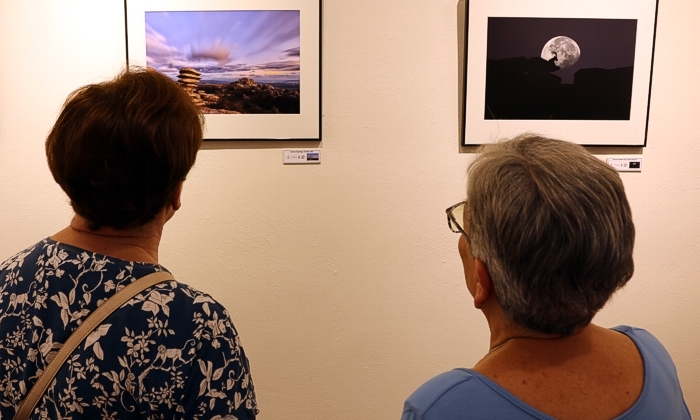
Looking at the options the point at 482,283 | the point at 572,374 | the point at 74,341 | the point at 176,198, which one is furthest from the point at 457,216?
the point at 74,341

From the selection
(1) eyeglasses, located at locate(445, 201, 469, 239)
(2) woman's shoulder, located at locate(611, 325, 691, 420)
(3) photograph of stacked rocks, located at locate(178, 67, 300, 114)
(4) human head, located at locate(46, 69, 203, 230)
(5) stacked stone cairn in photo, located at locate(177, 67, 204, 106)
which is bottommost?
(2) woman's shoulder, located at locate(611, 325, 691, 420)

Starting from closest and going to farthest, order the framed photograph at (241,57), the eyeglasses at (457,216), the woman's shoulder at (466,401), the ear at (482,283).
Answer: the woman's shoulder at (466,401) → the ear at (482,283) → the eyeglasses at (457,216) → the framed photograph at (241,57)

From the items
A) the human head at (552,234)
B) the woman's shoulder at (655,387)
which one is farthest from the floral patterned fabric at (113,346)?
the woman's shoulder at (655,387)

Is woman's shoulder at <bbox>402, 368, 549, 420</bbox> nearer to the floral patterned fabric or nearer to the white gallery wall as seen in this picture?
the floral patterned fabric

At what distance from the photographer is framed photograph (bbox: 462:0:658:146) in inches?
81.5

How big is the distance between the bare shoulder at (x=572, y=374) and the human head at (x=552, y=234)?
35mm

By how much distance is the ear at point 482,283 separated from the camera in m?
0.88

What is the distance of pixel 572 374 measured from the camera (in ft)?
2.68

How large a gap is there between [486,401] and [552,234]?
0.24 m

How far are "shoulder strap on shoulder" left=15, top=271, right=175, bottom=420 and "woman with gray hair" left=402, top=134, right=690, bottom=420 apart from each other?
0.48 meters

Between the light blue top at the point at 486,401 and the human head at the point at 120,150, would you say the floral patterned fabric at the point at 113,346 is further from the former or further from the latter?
the light blue top at the point at 486,401

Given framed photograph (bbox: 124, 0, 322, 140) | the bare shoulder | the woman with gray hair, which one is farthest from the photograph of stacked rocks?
the bare shoulder

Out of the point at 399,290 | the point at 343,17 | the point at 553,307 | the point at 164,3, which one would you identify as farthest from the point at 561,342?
the point at 164,3

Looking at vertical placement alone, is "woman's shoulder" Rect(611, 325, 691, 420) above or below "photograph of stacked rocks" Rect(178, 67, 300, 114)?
below
